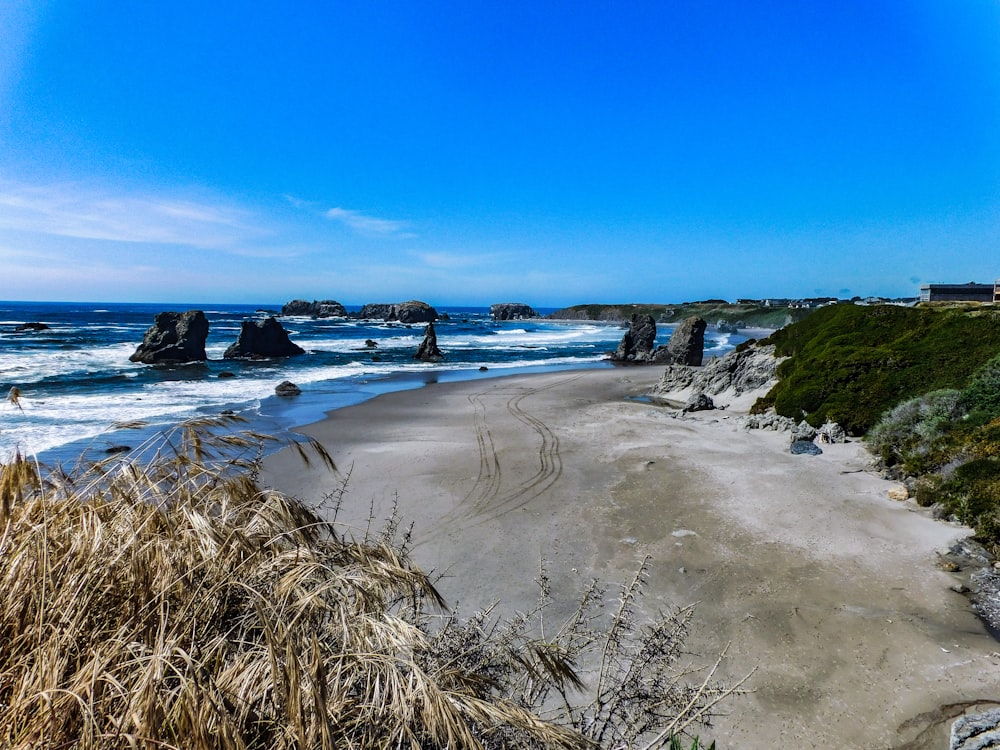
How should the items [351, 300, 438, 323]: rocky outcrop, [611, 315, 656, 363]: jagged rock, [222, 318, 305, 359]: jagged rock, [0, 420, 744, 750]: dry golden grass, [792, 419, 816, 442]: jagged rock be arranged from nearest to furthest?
[0, 420, 744, 750]: dry golden grass, [792, 419, 816, 442]: jagged rock, [222, 318, 305, 359]: jagged rock, [611, 315, 656, 363]: jagged rock, [351, 300, 438, 323]: rocky outcrop

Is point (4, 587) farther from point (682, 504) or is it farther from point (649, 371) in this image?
point (649, 371)

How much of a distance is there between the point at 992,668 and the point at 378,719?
25.3ft

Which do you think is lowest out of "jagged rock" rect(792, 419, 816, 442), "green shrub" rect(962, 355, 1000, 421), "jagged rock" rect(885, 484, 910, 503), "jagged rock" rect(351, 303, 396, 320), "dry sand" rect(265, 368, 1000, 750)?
"dry sand" rect(265, 368, 1000, 750)

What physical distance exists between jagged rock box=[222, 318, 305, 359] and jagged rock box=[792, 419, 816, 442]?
41.3 m

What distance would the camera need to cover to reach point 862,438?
15133 millimetres

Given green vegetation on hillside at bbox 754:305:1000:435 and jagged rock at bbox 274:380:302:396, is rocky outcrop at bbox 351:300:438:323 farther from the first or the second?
green vegetation on hillside at bbox 754:305:1000:435

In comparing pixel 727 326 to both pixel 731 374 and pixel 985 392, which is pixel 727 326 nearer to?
pixel 731 374

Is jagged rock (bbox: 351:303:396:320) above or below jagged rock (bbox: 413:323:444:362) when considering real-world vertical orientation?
above

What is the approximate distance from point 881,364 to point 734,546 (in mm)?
12821

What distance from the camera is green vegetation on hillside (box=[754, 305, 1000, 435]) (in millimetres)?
15664

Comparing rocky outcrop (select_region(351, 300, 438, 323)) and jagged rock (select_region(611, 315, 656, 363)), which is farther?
rocky outcrop (select_region(351, 300, 438, 323))

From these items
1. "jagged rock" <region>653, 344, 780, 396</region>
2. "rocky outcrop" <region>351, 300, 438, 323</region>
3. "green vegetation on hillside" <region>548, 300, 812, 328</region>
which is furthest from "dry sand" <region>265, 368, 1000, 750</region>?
"rocky outcrop" <region>351, 300, 438, 323</region>

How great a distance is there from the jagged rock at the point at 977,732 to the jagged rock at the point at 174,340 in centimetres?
4695

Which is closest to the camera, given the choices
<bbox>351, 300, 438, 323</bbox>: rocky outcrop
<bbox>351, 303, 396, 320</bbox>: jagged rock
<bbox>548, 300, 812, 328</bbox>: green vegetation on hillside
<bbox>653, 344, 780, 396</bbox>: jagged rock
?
<bbox>653, 344, 780, 396</bbox>: jagged rock
